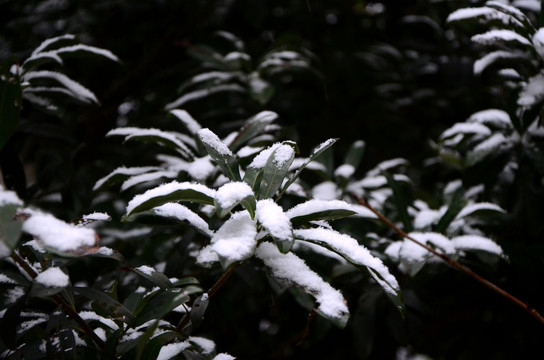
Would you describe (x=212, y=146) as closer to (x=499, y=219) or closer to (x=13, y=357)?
(x=13, y=357)

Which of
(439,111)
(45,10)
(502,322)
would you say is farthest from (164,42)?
(502,322)

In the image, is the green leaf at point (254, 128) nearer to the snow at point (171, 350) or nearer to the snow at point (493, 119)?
the snow at point (171, 350)

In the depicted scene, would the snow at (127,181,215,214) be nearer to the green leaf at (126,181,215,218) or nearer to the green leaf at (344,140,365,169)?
the green leaf at (126,181,215,218)

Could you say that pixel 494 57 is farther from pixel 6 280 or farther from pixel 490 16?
pixel 6 280

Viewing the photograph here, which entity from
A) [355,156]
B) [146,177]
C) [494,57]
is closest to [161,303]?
[146,177]

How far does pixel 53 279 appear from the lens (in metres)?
0.68

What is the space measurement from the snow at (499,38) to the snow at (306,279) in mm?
795

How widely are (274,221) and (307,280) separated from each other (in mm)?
125

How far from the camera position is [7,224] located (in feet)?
1.85

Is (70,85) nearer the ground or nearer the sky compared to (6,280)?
nearer the sky

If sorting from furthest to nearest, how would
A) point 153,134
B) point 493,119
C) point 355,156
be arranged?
1. point 355,156
2. point 493,119
3. point 153,134

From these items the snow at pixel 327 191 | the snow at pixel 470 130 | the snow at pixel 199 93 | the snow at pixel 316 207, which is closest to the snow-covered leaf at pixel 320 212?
the snow at pixel 316 207

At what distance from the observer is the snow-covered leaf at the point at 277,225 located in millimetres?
634

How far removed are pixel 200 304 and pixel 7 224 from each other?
34 cm
